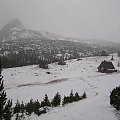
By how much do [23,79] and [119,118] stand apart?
147ft

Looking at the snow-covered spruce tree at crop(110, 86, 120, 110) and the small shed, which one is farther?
the small shed

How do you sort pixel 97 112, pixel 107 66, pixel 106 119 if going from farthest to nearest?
pixel 107 66, pixel 97 112, pixel 106 119

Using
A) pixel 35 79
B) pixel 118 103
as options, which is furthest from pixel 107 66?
pixel 118 103

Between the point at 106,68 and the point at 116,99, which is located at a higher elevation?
the point at 116,99

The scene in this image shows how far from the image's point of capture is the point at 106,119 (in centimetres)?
1495

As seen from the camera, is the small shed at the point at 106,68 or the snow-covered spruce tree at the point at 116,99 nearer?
the snow-covered spruce tree at the point at 116,99

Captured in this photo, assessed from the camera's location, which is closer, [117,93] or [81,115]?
[81,115]

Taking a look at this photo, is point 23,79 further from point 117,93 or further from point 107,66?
point 117,93

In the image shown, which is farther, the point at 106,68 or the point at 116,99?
the point at 106,68

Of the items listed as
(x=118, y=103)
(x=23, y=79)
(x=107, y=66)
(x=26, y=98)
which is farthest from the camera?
(x=107, y=66)

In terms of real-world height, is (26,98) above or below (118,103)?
below

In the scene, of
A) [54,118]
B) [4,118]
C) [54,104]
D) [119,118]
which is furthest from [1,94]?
[119,118]

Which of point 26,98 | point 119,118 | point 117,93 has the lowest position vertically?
point 26,98

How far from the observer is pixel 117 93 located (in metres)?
19.1
